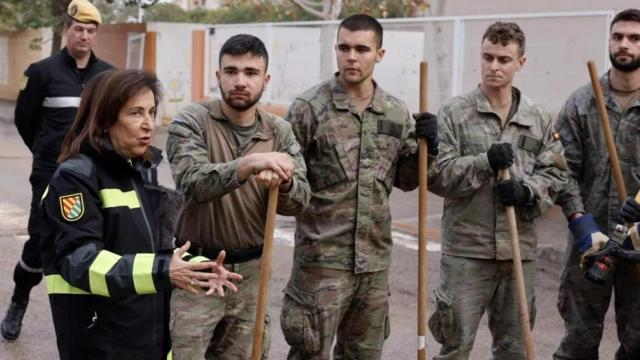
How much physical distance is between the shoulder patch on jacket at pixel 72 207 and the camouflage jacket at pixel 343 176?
1.65 metres

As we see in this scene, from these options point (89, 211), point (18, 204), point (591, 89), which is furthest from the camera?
point (18, 204)

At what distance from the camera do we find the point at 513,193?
4.59 metres

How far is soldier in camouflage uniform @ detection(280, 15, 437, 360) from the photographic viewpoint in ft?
14.7

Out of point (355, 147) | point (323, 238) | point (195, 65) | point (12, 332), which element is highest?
point (195, 65)

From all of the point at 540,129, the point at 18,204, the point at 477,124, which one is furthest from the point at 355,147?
the point at 18,204

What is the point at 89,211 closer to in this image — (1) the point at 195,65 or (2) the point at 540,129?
(2) the point at 540,129

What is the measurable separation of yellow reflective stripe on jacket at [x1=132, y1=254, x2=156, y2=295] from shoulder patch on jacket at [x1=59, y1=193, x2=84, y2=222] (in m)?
0.24

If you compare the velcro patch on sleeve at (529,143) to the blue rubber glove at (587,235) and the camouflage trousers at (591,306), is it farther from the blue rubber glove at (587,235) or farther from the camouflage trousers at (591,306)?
the camouflage trousers at (591,306)

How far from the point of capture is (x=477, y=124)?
15.9ft

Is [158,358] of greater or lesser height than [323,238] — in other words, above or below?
below

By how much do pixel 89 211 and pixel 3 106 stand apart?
26.3m

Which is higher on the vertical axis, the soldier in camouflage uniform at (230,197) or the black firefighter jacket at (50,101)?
the black firefighter jacket at (50,101)

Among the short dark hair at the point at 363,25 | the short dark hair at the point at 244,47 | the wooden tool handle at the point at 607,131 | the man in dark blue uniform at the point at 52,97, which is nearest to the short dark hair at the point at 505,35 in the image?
the wooden tool handle at the point at 607,131

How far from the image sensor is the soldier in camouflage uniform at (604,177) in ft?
16.5
